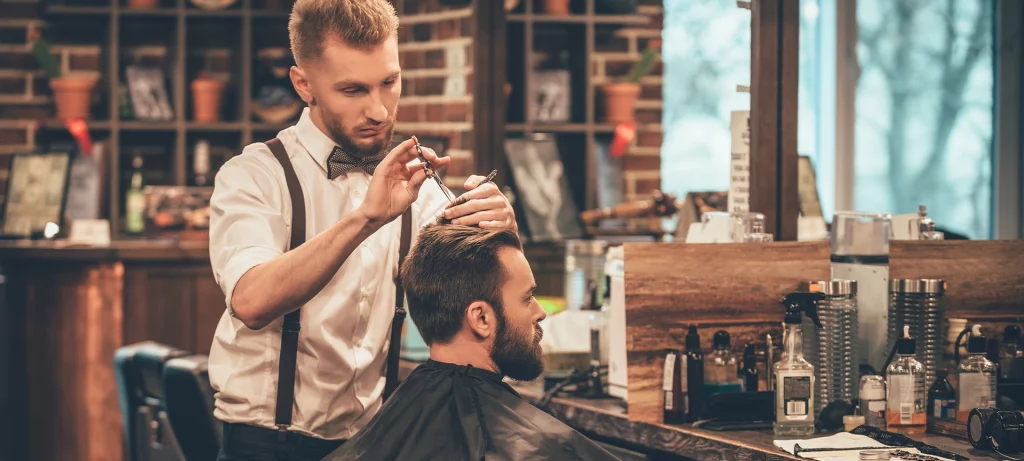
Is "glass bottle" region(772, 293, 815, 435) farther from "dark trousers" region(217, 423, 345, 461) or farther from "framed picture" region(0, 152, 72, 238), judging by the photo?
"framed picture" region(0, 152, 72, 238)

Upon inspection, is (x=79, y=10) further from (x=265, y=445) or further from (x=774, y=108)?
(x=265, y=445)

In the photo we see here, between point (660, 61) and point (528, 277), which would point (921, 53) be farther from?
point (528, 277)

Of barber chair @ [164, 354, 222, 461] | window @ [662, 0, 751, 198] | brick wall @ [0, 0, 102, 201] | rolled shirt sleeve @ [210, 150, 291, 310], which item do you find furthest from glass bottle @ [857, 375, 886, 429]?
brick wall @ [0, 0, 102, 201]

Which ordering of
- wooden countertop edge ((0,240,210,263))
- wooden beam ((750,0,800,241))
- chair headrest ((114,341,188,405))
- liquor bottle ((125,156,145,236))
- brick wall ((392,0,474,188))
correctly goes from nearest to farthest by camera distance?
wooden beam ((750,0,800,241))
chair headrest ((114,341,188,405))
brick wall ((392,0,474,188))
wooden countertop edge ((0,240,210,263))
liquor bottle ((125,156,145,236))

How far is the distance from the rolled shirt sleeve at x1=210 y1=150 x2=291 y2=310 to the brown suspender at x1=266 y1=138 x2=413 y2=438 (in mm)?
17

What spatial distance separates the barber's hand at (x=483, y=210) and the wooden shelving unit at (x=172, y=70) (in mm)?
3310

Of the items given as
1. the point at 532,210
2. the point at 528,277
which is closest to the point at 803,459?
the point at 528,277

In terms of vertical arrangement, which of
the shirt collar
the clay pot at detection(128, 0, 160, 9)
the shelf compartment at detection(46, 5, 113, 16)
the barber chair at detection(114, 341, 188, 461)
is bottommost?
the barber chair at detection(114, 341, 188, 461)

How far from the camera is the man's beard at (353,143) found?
6.68 ft

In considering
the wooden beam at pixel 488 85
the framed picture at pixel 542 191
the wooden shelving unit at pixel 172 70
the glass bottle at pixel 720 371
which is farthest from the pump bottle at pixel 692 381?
the wooden shelving unit at pixel 172 70

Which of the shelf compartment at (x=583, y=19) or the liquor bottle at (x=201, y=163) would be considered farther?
the liquor bottle at (x=201, y=163)

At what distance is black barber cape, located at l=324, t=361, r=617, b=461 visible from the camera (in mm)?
1926

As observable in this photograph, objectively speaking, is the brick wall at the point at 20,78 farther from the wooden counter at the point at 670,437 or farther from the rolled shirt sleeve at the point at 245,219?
the rolled shirt sleeve at the point at 245,219

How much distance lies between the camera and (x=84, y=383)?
185 inches
